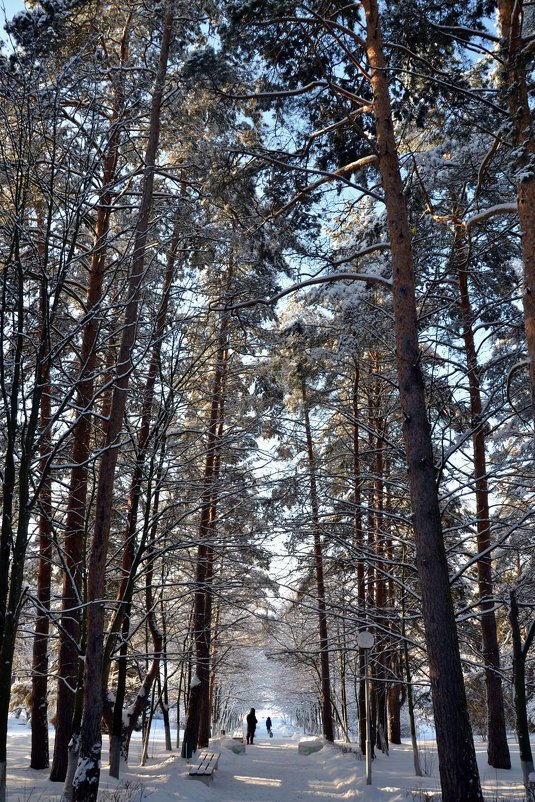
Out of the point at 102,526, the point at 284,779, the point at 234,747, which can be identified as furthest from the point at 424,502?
the point at 234,747

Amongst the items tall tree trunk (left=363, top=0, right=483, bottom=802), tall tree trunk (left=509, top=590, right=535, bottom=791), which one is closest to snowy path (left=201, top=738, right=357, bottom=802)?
tall tree trunk (left=509, top=590, right=535, bottom=791)

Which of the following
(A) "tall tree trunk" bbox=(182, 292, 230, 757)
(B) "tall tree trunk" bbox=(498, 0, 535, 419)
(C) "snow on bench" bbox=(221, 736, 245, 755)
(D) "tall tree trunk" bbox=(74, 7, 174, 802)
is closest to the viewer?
(B) "tall tree trunk" bbox=(498, 0, 535, 419)

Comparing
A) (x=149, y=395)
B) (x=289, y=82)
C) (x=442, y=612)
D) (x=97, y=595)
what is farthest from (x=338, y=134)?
(x=97, y=595)

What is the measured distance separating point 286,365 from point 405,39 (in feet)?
31.8

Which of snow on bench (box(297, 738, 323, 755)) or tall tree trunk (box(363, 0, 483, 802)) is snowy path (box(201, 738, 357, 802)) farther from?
tall tree trunk (box(363, 0, 483, 802))

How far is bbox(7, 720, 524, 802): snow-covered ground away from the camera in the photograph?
886 cm

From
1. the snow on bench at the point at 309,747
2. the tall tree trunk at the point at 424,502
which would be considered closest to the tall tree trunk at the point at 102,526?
the tall tree trunk at the point at 424,502

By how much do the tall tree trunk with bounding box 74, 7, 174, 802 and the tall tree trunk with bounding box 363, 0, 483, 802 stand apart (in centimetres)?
303

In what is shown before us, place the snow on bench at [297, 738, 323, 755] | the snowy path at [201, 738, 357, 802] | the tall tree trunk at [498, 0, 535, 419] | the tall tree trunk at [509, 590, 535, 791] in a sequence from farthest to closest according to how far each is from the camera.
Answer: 1. the snow on bench at [297, 738, 323, 755]
2. the snowy path at [201, 738, 357, 802]
3. the tall tree trunk at [509, 590, 535, 791]
4. the tall tree trunk at [498, 0, 535, 419]

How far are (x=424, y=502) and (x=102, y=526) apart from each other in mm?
4196

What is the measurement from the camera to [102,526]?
8.01 m

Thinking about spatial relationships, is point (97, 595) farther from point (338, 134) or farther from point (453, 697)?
point (338, 134)

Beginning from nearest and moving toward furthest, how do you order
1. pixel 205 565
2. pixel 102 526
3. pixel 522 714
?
pixel 522 714 → pixel 102 526 → pixel 205 565

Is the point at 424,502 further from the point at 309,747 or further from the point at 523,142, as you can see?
the point at 309,747
